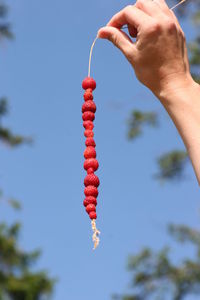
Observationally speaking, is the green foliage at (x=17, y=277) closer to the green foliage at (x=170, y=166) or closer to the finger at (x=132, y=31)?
the green foliage at (x=170, y=166)

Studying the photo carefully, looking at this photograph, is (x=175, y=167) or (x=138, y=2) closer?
(x=138, y=2)

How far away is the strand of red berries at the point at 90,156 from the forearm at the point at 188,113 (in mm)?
319

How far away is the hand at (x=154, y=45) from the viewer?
1.65m

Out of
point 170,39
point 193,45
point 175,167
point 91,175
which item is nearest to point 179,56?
point 170,39

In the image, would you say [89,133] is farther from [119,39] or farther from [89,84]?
[119,39]

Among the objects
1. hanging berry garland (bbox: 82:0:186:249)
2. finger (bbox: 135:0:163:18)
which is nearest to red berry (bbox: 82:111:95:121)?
hanging berry garland (bbox: 82:0:186:249)

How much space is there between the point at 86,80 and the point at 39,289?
17003mm

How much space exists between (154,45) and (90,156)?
43 cm

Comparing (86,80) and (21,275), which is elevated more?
(21,275)

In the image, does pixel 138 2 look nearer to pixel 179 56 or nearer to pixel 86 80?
pixel 179 56

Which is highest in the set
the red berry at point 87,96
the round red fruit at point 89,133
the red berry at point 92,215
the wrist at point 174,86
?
the red berry at point 87,96

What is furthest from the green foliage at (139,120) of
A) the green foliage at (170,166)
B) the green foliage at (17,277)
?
the green foliage at (17,277)

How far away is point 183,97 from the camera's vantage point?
166 cm

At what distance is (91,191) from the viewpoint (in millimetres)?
1835
